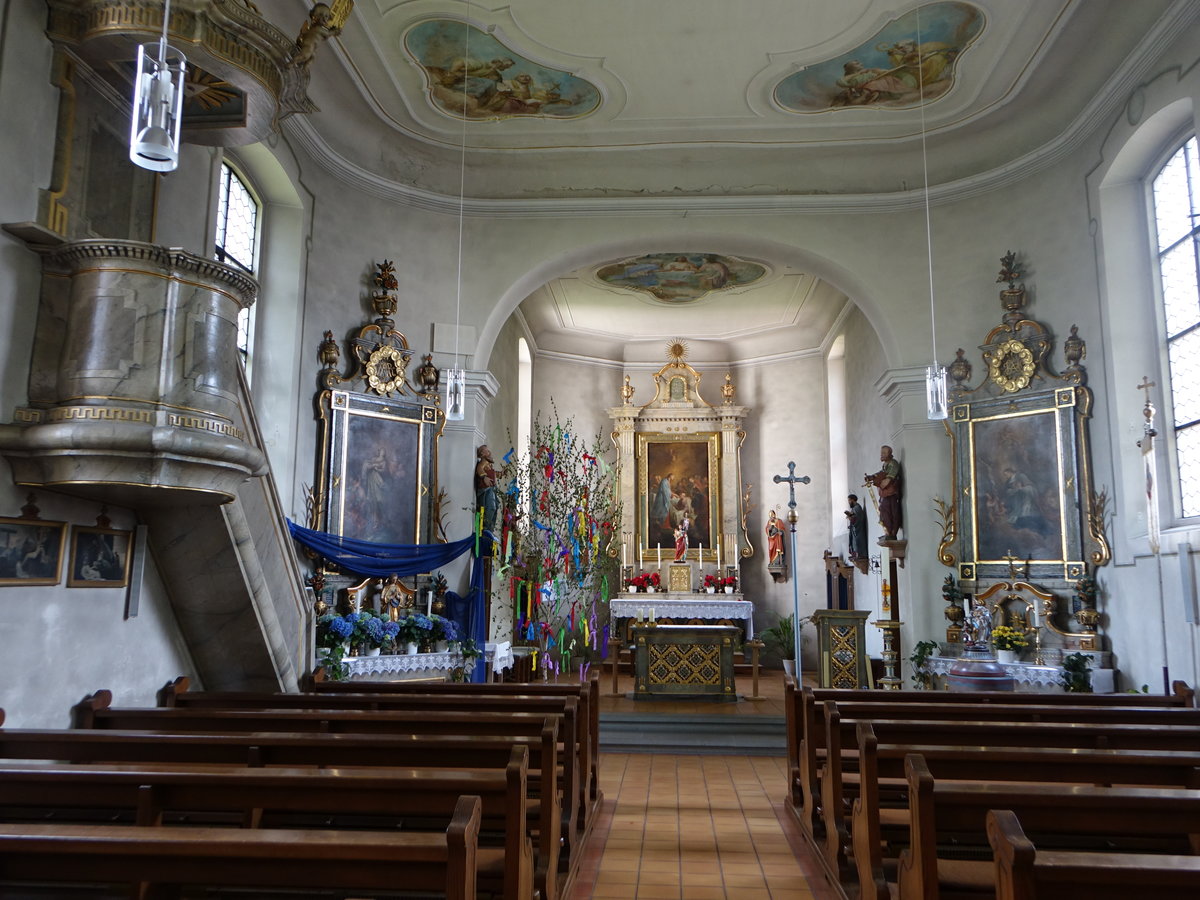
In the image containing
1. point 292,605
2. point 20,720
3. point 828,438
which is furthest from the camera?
point 828,438

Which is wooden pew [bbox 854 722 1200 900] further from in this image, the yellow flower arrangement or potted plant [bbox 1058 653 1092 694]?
the yellow flower arrangement

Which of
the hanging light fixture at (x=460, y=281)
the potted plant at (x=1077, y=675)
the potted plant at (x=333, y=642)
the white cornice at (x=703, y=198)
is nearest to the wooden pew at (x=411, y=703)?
the potted plant at (x=333, y=642)

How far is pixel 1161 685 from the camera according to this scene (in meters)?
7.21

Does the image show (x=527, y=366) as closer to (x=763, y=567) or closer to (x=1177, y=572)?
(x=763, y=567)

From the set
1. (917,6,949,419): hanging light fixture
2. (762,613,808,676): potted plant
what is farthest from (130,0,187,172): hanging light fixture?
(762,613,808,676): potted plant

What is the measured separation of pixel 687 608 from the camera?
1301cm

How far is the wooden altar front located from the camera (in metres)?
10.0

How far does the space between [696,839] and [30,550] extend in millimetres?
3915

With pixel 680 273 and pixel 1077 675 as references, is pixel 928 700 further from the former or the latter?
pixel 680 273

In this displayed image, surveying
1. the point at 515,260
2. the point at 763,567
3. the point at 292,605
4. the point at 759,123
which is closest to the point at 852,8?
the point at 759,123

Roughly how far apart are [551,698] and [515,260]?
6.38 metres

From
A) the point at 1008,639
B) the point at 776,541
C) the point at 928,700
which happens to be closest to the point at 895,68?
the point at 1008,639

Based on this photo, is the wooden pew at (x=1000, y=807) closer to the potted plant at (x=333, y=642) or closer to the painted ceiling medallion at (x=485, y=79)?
the potted plant at (x=333, y=642)

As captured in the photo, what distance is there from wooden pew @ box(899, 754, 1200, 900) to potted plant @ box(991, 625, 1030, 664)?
5.88 meters
